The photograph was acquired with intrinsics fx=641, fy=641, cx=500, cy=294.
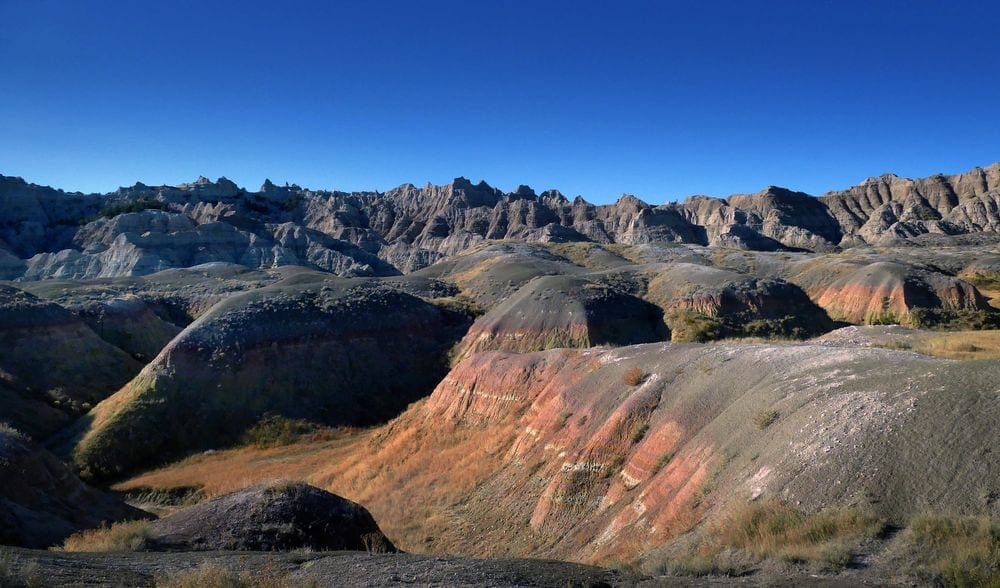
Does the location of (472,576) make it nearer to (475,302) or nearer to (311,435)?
(311,435)

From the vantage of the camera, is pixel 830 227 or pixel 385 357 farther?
pixel 830 227

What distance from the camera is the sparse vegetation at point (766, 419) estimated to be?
41.6ft

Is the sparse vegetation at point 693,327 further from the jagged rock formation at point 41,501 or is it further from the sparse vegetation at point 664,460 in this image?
the jagged rock formation at point 41,501

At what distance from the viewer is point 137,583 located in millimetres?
8352

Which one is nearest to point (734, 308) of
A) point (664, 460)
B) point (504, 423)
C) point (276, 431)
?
point (504, 423)

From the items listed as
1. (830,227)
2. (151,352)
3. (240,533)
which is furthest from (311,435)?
(830,227)

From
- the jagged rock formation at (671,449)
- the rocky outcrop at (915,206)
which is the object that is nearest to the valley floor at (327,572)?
the jagged rock formation at (671,449)

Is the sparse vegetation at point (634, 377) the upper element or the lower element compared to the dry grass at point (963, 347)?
lower

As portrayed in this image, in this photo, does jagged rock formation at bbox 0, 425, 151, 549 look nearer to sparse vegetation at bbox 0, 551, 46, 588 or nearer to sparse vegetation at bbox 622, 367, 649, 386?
sparse vegetation at bbox 0, 551, 46, 588

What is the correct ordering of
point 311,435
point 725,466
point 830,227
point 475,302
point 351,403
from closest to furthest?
point 725,466 → point 311,435 → point 351,403 → point 475,302 → point 830,227

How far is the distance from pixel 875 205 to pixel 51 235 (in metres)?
191

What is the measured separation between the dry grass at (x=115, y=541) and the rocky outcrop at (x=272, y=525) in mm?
219

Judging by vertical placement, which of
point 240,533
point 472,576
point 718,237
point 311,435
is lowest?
point 311,435

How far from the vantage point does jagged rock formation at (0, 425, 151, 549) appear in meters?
15.0
